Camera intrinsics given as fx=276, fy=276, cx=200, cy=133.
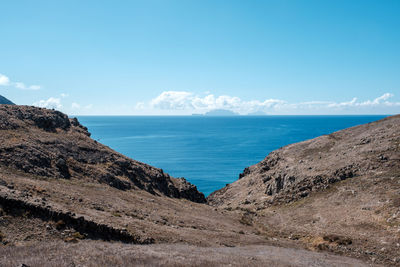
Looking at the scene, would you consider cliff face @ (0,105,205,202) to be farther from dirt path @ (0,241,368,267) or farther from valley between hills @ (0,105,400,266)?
dirt path @ (0,241,368,267)

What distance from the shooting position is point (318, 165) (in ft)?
172

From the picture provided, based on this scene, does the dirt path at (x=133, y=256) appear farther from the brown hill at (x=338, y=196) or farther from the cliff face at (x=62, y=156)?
the cliff face at (x=62, y=156)

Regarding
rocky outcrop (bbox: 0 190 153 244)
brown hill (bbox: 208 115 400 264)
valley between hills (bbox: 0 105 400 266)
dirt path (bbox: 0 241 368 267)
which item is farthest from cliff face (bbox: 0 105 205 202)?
dirt path (bbox: 0 241 368 267)

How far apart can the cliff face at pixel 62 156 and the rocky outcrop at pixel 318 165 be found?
585 inches

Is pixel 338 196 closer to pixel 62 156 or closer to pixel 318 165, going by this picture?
pixel 318 165

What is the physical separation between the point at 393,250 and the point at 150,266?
21882 mm

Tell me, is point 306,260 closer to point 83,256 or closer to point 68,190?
point 83,256

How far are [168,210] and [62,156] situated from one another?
1635 cm

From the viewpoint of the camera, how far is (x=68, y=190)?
28.2 meters

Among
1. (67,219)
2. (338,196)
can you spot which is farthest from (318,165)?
(67,219)

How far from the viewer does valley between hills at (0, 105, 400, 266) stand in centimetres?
1792

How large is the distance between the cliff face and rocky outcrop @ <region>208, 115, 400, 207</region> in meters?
14.9

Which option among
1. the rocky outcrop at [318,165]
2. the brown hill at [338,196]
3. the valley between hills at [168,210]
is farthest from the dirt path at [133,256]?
the rocky outcrop at [318,165]

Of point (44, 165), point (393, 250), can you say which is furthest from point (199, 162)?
point (393, 250)
